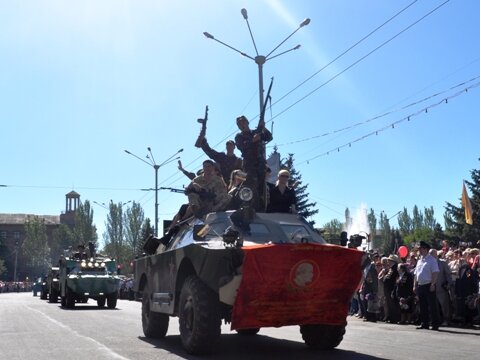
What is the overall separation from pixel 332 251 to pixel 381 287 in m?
9.23

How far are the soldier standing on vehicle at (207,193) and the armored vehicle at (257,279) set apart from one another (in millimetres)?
701

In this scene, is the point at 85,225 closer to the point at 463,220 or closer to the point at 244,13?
the point at 463,220

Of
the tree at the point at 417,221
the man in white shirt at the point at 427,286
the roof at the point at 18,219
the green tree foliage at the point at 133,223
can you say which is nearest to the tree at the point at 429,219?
the tree at the point at 417,221

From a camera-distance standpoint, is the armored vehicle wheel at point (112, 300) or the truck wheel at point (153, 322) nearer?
the truck wheel at point (153, 322)

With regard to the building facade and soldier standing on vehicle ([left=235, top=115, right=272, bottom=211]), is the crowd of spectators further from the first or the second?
the building facade

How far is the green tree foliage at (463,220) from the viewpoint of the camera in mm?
47469

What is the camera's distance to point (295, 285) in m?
7.73

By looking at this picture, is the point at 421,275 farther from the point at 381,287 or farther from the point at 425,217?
the point at 425,217

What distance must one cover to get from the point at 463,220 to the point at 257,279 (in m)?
47.3

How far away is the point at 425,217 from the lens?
110875mm

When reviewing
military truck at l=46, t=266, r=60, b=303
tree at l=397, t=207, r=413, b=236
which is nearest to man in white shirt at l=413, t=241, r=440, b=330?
military truck at l=46, t=266, r=60, b=303

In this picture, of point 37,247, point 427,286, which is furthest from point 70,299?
point 37,247

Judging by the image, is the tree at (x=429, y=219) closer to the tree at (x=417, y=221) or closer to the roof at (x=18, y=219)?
the tree at (x=417, y=221)

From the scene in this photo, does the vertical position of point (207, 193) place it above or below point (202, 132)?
below
